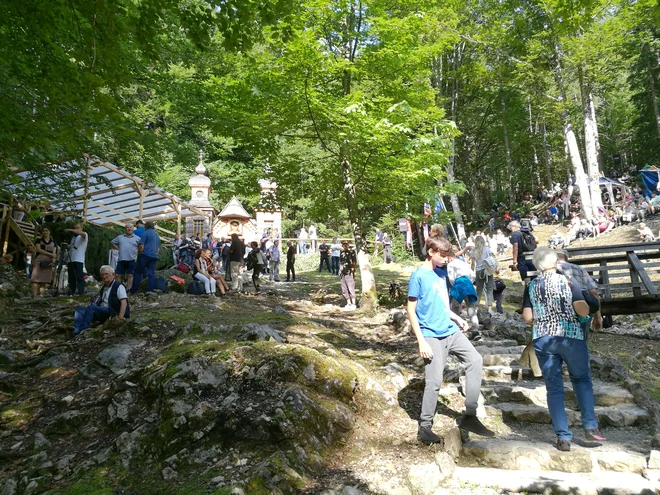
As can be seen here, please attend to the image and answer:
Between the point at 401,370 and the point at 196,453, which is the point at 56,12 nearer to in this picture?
the point at 196,453

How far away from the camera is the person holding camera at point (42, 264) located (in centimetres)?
925

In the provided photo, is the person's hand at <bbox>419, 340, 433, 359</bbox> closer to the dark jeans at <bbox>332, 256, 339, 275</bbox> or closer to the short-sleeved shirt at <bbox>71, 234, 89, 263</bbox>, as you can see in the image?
the short-sleeved shirt at <bbox>71, 234, 89, 263</bbox>

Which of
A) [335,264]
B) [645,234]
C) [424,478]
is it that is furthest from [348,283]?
[645,234]

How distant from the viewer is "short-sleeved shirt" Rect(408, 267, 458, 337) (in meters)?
4.01

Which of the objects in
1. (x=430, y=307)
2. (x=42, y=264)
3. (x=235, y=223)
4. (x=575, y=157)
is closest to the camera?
(x=430, y=307)

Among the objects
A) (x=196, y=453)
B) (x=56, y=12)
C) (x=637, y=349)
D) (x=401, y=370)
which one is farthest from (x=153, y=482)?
(x=637, y=349)

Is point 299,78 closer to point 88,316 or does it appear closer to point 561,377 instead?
A: point 88,316

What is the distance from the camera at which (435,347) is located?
13.0ft

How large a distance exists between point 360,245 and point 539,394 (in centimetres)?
643

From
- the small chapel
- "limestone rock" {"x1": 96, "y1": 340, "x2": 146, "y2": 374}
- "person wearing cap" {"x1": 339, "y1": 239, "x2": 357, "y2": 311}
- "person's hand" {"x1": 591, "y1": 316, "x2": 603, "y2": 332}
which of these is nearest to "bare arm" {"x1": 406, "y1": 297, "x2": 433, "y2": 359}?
"person's hand" {"x1": 591, "y1": 316, "x2": 603, "y2": 332}

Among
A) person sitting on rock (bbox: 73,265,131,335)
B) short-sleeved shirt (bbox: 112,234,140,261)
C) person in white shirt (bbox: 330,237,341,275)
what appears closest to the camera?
person sitting on rock (bbox: 73,265,131,335)

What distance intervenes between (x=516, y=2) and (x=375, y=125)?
1734 centimetres

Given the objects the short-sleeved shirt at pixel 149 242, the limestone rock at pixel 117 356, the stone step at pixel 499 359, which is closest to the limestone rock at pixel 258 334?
the limestone rock at pixel 117 356

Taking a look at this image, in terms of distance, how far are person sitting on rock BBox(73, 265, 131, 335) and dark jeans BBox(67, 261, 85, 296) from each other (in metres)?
3.47
